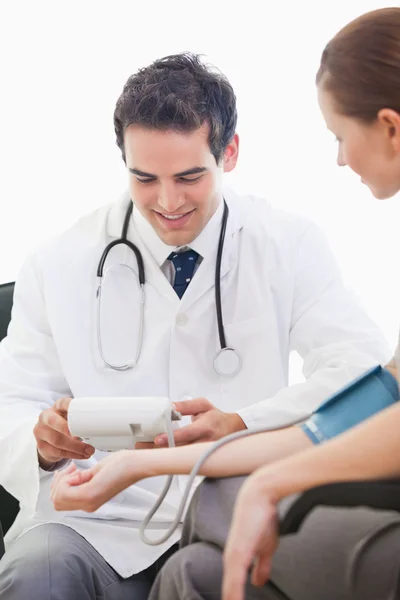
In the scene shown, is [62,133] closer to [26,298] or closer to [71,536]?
[26,298]

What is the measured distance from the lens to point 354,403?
1210mm

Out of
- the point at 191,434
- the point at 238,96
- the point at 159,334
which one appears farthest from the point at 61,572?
the point at 238,96

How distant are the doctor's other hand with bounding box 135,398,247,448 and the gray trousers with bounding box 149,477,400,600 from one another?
0.38 m

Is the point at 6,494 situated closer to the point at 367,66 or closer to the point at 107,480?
the point at 107,480

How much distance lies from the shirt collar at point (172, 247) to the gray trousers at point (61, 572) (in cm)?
60

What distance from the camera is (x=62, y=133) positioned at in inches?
105

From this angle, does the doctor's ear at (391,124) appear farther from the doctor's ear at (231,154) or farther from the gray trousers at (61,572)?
the gray trousers at (61,572)

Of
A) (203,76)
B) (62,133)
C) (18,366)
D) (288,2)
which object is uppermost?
(288,2)

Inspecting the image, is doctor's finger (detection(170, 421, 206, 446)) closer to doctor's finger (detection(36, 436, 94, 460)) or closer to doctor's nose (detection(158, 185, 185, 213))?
doctor's finger (detection(36, 436, 94, 460))

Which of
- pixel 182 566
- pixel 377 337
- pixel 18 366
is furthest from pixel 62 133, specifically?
pixel 182 566

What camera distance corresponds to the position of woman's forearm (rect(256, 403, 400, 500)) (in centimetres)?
99

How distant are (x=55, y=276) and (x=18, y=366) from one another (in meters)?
0.21

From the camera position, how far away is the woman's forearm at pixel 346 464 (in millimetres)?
989

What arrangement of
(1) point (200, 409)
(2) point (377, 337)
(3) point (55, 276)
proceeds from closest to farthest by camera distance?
(1) point (200, 409), (2) point (377, 337), (3) point (55, 276)
